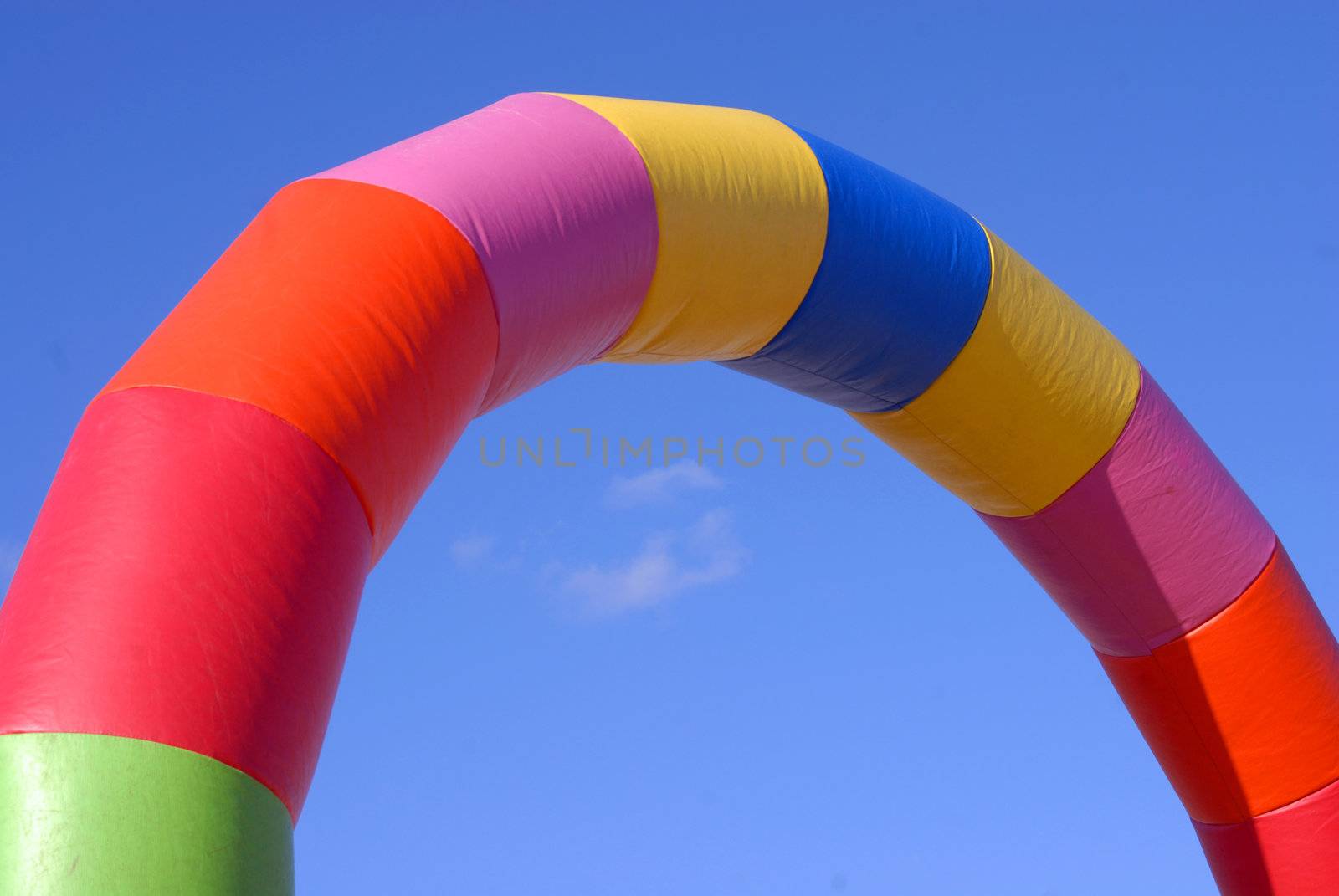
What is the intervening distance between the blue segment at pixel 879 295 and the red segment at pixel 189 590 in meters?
2.05

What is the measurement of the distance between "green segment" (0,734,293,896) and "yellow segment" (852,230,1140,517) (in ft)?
9.94

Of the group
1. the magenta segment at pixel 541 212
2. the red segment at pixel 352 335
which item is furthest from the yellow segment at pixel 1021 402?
the red segment at pixel 352 335

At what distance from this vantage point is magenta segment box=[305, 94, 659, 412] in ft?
11.2

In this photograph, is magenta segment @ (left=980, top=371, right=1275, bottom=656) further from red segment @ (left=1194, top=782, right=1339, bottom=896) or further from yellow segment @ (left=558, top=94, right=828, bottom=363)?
yellow segment @ (left=558, top=94, right=828, bottom=363)

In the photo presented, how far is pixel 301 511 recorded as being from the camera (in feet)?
9.09

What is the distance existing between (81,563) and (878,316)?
2.71m

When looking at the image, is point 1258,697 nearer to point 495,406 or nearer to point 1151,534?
point 1151,534

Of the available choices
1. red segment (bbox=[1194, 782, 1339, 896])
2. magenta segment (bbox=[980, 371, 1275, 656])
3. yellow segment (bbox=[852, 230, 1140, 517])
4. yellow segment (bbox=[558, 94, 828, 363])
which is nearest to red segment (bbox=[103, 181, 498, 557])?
yellow segment (bbox=[558, 94, 828, 363])

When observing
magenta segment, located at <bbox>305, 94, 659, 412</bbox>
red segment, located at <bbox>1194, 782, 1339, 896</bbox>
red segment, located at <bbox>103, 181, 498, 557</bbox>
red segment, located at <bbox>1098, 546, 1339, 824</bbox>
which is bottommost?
red segment, located at <bbox>1194, 782, 1339, 896</bbox>

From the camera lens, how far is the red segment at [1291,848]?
5.17 meters

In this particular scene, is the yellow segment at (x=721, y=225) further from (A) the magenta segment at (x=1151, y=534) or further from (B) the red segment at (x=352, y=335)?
(A) the magenta segment at (x=1151, y=534)

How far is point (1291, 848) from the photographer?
17.1 feet

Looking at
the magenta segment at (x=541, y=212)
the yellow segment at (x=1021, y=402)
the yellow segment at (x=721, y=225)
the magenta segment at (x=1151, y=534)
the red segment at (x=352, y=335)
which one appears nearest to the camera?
the red segment at (x=352, y=335)

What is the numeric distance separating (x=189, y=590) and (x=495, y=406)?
1349 mm
